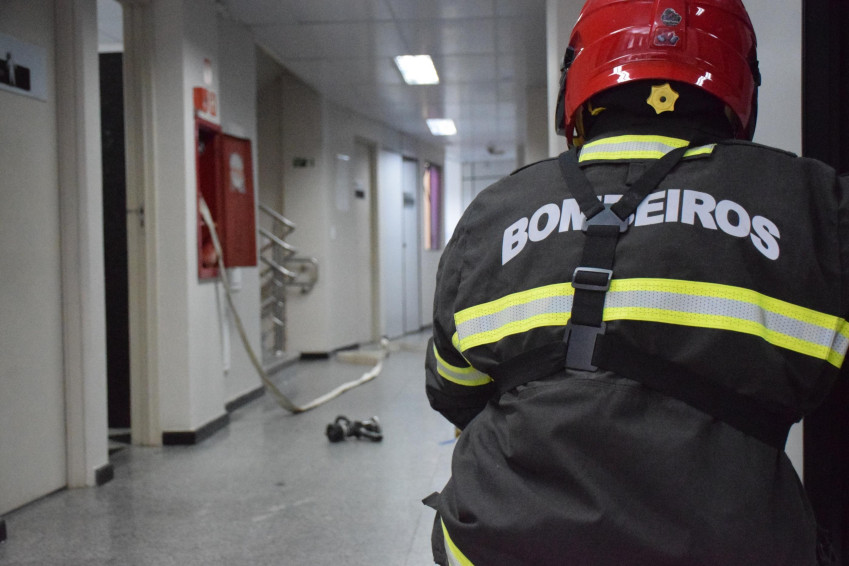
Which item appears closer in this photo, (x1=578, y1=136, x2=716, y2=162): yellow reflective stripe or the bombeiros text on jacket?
the bombeiros text on jacket

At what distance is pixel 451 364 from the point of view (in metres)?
1.01

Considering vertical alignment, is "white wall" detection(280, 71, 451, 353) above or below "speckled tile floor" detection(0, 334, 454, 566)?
above

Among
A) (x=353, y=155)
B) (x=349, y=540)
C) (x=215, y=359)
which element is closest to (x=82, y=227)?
(x=215, y=359)

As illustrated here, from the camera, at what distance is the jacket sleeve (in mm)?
941

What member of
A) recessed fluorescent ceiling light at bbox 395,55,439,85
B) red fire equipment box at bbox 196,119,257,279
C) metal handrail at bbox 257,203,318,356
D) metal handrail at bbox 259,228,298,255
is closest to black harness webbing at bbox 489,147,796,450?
red fire equipment box at bbox 196,119,257,279

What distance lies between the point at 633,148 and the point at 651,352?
276 millimetres

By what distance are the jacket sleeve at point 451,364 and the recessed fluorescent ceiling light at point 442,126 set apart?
26.7 ft

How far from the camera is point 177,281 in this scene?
385 centimetres

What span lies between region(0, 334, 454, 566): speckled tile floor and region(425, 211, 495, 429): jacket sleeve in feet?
4.68

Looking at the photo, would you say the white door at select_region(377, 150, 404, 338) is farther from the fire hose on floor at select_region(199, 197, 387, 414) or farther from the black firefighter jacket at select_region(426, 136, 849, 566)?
the black firefighter jacket at select_region(426, 136, 849, 566)

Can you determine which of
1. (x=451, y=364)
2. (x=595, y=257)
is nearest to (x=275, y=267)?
(x=451, y=364)

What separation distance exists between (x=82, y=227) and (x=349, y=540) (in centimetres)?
178

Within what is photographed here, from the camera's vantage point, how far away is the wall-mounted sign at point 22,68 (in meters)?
2.72

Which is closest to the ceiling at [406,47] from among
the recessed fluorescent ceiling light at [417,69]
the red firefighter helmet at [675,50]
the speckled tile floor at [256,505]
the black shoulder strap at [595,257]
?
the recessed fluorescent ceiling light at [417,69]
